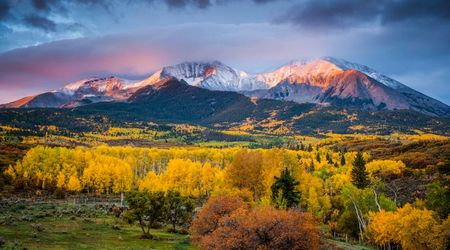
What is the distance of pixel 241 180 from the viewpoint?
8506 centimetres


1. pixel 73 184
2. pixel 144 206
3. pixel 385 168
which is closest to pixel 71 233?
pixel 144 206

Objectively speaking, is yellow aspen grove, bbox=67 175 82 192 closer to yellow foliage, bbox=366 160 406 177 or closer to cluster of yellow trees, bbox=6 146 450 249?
cluster of yellow trees, bbox=6 146 450 249

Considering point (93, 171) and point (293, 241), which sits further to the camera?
point (93, 171)

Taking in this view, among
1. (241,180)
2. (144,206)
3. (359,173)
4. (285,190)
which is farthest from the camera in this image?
(359,173)

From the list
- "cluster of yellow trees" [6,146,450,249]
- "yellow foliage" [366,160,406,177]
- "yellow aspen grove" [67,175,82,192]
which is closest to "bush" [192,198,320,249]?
"cluster of yellow trees" [6,146,450,249]

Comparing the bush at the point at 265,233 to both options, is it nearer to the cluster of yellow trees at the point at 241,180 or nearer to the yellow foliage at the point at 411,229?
the cluster of yellow trees at the point at 241,180

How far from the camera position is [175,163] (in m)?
123

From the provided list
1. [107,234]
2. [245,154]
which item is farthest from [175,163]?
[107,234]

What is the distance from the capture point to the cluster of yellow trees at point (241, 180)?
68.9 meters

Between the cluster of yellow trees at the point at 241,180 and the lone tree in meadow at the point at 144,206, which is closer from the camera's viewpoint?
the lone tree in meadow at the point at 144,206

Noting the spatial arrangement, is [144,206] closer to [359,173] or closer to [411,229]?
[411,229]

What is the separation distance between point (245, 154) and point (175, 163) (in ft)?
133

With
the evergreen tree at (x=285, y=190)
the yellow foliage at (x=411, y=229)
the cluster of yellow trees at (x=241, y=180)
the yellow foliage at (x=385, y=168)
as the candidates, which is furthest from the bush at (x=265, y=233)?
the yellow foliage at (x=385, y=168)

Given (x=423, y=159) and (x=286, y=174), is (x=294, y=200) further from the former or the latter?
(x=423, y=159)
